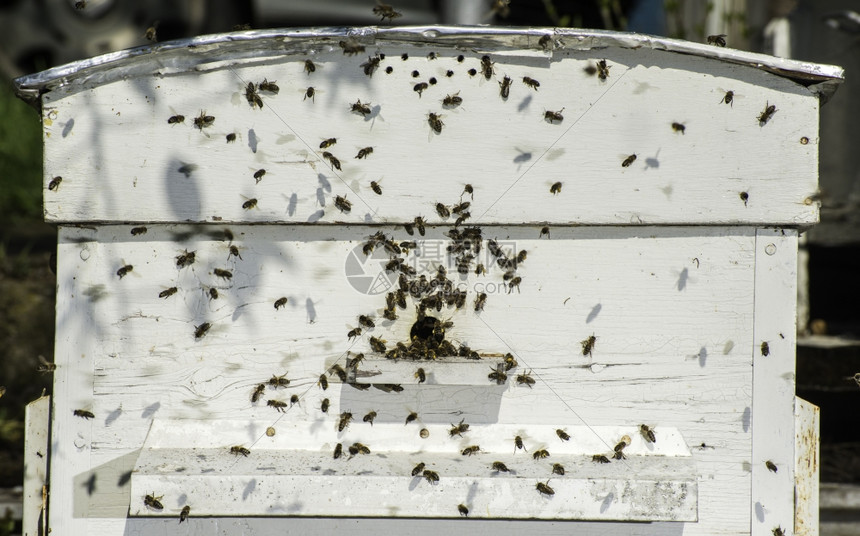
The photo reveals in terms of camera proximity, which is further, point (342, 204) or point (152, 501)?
point (342, 204)

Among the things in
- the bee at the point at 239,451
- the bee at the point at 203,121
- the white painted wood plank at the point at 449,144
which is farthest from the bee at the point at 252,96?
the bee at the point at 239,451

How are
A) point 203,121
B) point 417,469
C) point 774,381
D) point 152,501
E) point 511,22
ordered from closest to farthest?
point 152,501 < point 417,469 < point 203,121 < point 774,381 < point 511,22

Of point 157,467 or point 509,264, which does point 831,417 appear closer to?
point 509,264

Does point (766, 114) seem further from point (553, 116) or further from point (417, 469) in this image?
point (417, 469)

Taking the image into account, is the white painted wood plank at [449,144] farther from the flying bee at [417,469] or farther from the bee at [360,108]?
the flying bee at [417,469]

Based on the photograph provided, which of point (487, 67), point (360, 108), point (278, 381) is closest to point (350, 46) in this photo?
point (360, 108)

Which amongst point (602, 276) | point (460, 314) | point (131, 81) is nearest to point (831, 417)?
point (602, 276)

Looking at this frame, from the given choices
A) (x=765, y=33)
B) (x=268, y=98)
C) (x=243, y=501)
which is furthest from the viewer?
(x=765, y=33)

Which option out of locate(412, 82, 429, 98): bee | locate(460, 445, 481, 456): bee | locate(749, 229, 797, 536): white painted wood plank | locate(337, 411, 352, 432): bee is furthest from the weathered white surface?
locate(749, 229, 797, 536): white painted wood plank
